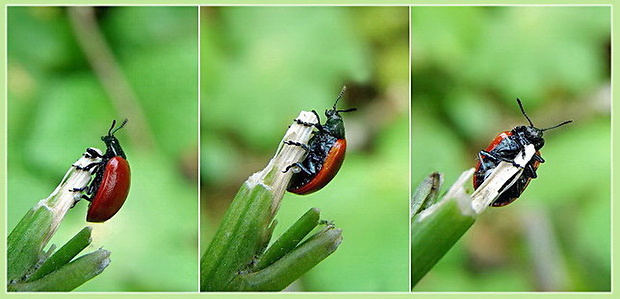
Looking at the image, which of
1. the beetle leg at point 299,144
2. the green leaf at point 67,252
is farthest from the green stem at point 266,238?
the green leaf at point 67,252

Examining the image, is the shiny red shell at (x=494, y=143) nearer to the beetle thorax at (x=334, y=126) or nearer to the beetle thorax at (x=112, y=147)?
the beetle thorax at (x=334, y=126)

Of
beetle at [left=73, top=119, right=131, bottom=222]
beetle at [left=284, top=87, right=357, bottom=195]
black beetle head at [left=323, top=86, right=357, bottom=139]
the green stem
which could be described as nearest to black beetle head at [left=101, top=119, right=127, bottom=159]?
beetle at [left=73, top=119, right=131, bottom=222]

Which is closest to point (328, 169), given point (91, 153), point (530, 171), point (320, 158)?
point (320, 158)

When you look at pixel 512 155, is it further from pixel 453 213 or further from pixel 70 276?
pixel 70 276

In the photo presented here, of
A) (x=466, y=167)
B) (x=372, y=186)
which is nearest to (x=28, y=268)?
(x=372, y=186)

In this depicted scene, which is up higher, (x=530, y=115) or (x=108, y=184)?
(x=108, y=184)

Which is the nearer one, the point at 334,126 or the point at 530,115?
the point at 334,126

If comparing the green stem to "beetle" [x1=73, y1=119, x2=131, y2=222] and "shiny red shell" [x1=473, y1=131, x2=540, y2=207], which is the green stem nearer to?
"beetle" [x1=73, y1=119, x2=131, y2=222]

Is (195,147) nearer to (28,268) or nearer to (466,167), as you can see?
(28,268)
